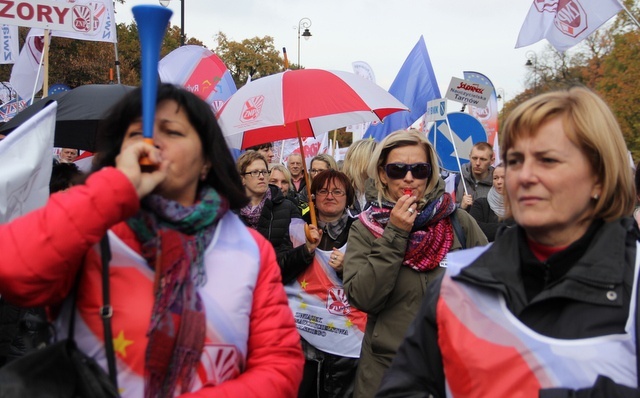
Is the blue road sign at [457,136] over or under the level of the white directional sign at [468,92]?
under

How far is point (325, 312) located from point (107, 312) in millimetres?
3026

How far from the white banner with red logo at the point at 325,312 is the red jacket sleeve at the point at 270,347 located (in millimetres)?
2531

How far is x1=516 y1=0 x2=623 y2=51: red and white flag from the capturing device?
23.3ft

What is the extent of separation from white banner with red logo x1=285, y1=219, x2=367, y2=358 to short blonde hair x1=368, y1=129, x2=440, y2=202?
43.8 inches

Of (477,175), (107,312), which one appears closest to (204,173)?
(107,312)

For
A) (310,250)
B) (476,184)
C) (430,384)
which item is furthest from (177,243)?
(476,184)

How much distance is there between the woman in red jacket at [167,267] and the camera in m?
1.70

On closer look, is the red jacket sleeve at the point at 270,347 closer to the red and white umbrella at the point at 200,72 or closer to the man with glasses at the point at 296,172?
the red and white umbrella at the point at 200,72

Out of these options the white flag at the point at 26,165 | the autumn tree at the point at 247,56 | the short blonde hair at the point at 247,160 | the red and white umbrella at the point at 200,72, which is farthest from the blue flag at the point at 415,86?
the autumn tree at the point at 247,56

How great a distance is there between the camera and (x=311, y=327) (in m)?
4.77

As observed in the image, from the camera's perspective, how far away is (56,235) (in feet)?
5.49

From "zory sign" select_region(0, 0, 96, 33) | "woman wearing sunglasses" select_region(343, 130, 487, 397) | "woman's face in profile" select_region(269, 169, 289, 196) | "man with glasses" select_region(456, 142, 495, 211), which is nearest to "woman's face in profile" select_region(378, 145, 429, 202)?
"woman wearing sunglasses" select_region(343, 130, 487, 397)

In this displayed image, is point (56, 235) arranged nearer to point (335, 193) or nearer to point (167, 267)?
point (167, 267)

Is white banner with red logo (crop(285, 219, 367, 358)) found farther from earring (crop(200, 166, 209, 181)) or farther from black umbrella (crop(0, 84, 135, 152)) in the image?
earring (crop(200, 166, 209, 181))
